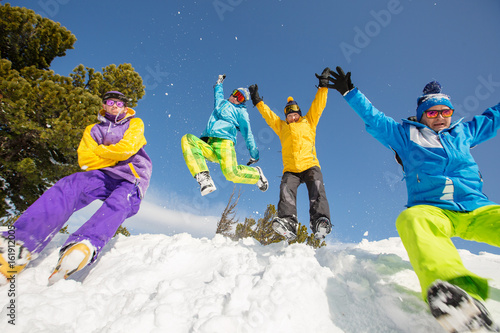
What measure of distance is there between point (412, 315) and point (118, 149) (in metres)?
2.88

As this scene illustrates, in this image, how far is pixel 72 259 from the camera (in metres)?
1.63

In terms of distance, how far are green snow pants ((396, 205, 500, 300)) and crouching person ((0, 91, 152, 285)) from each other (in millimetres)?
2319

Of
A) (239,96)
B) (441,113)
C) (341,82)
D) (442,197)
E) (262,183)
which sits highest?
(239,96)

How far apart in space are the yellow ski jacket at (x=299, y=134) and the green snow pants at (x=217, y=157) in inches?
26.7

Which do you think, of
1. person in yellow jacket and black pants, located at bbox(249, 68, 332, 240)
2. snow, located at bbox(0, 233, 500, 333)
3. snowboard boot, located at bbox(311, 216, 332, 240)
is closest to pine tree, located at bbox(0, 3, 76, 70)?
person in yellow jacket and black pants, located at bbox(249, 68, 332, 240)

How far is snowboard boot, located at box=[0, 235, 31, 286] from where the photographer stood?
5.22 feet

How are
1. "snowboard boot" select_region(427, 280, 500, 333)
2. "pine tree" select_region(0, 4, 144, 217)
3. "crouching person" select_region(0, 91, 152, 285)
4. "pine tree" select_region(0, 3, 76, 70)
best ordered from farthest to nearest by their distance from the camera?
"pine tree" select_region(0, 3, 76, 70) < "pine tree" select_region(0, 4, 144, 217) < "crouching person" select_region(0, 91, 152, 285) < "snowboard boot" select_region(427, 280, 500, 333)

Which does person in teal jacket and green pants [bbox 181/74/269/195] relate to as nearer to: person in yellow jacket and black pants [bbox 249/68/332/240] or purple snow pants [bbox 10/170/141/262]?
person in yellow jacket and black pants [bbox 249/68/332/240]

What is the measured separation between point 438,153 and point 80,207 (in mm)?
3560

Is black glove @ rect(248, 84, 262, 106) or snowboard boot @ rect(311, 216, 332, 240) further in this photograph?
black glove @ rect(248, 84, 262, 106)

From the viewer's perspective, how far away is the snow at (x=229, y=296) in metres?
1.13

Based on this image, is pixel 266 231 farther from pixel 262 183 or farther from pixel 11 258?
pixel 11 258

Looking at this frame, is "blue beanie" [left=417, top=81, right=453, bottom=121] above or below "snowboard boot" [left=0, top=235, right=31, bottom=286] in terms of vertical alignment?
above

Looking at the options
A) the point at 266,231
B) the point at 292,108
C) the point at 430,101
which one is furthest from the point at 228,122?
the point at 266,231
